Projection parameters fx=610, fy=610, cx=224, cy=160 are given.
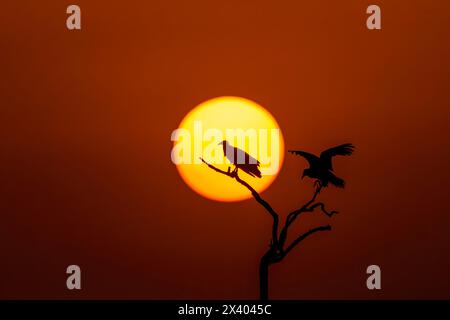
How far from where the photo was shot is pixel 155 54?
13.2ft

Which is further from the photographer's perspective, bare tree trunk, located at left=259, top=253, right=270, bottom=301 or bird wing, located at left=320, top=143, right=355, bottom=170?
bare tree trunk, located at left=259, top=253, right=270, bottom=301

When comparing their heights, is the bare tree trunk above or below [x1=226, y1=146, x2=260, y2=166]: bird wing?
below

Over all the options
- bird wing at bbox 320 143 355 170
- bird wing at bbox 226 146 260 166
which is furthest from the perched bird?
bird wing at bbox 320 143 355 170

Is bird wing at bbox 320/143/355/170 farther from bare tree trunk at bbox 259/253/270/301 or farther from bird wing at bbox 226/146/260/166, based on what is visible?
bare tree trunk at bbox 259/253/270/301

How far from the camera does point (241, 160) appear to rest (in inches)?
129

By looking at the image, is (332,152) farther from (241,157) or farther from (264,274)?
(264,274)

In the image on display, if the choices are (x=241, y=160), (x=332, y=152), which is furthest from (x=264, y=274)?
(x=332, y=152)

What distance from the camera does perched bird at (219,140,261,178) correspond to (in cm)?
326

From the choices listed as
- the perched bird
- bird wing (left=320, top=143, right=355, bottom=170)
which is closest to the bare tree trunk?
the perched bird

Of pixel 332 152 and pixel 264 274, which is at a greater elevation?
pixel 332 152

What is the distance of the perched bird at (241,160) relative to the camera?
3.26 meters
